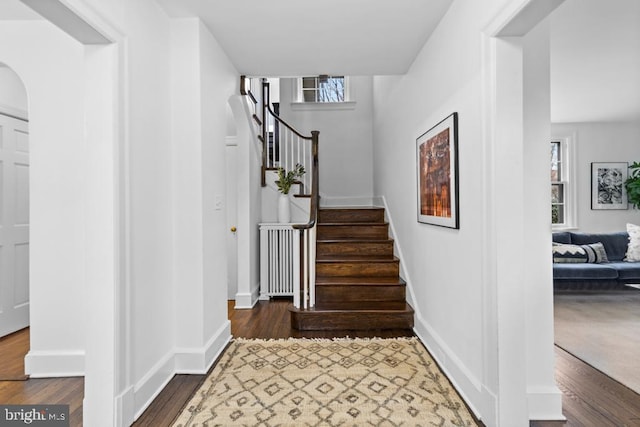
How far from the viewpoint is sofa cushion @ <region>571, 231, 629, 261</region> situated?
5148 mm

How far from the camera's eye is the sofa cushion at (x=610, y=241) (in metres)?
5.15

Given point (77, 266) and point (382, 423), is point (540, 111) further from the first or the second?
point (77, 266)

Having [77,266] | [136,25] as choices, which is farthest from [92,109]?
[77,266]

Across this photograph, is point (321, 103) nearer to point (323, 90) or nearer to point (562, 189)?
point (323, 90)

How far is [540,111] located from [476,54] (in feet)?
1.50

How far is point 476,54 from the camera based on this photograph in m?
1.87

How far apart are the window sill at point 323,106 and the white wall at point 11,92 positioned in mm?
3608

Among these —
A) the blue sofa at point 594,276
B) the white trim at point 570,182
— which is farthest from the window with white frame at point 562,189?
the blue sofa at point 594,276

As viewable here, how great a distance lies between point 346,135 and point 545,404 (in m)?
4.81

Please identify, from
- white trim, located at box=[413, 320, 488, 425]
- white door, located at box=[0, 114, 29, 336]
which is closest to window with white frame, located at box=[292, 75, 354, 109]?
white door, located at box=[0, 114, 29, 336]

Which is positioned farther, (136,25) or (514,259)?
(136,25)

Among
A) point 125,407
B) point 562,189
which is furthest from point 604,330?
point 125,407

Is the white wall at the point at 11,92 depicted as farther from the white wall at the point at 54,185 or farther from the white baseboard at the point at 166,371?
the white baseboard at the point at 166,371

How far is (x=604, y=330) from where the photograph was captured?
322 centimetres
